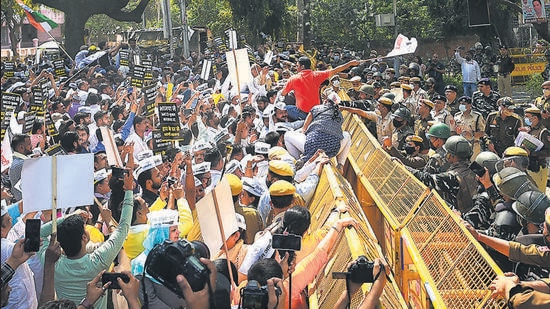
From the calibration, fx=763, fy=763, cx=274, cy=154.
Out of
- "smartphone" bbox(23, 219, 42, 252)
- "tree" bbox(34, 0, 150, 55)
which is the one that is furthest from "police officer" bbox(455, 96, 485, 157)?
"tree" bbox(34, 0, 150, 55)

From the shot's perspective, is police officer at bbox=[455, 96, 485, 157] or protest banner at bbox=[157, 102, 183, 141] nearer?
protest banner at bbox=[157, 102, 183, 141]

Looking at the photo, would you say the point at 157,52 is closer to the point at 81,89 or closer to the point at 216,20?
the point at 216,20

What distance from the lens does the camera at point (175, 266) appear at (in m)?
3.59

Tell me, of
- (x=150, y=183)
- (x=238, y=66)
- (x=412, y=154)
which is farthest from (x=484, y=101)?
(x=150, y=183)

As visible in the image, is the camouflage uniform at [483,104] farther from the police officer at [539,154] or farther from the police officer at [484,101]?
the police officer at [539,154]

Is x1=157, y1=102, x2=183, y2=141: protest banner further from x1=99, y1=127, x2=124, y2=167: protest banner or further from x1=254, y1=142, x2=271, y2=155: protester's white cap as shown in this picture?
x1=99, y1=127, x2=124, y2=167: protest banner

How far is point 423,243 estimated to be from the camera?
19.7 feet

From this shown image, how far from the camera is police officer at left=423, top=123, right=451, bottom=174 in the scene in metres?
8.12

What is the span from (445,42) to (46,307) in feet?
124

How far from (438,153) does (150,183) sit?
3454 millimetres

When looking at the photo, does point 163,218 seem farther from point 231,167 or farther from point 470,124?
point 470,124

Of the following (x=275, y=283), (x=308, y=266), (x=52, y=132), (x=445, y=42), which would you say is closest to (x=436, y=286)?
(x=308, y=266)

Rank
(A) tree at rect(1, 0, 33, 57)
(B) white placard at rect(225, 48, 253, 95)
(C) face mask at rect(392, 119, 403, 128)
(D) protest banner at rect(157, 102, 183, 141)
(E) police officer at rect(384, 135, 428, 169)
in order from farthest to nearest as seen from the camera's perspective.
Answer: (B) white placard at rect(225, 48, 253, 95), (C) face mask at rect(392, 119, 403, 128), (E) police officer at rect(384, 135, 428, 169), (D) protest banner at rect(157, 102, 183, 141), (A) tree at rect(1, 0, 33, 57)

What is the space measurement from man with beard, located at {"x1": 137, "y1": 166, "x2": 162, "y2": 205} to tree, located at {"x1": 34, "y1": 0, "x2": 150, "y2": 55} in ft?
87.6
